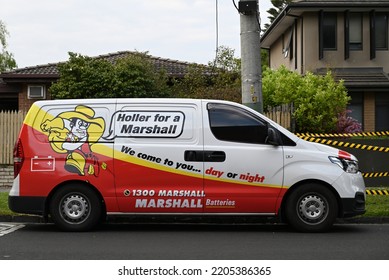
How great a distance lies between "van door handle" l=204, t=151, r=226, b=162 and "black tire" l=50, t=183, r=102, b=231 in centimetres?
183

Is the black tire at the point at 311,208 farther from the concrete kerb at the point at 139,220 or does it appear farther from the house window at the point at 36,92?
the house window at the point at 36,92

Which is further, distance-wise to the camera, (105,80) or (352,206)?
(105,80)

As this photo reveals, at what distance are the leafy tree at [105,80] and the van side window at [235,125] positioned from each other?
12992mm

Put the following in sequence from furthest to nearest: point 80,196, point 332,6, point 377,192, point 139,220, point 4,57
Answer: point 4,57 → point 332,6 → point 377,192 → point 139,220 → point 80,196

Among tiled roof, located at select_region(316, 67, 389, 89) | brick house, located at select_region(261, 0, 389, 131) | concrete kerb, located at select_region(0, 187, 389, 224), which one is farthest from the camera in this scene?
brick house, located at select_region(261, 0, 389, 131)

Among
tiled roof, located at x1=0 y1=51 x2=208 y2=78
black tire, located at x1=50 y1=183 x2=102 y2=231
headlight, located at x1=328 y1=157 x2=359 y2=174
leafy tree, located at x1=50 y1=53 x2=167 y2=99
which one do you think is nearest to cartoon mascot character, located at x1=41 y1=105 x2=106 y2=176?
black tire, located at x1=50 y1=183 x2=102 y2=231

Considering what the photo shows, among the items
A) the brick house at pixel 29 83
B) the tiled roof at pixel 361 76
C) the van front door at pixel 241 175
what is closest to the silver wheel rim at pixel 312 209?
the van front door at pixel 241 175

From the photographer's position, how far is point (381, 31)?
2612 cm

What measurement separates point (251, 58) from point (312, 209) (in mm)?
4240

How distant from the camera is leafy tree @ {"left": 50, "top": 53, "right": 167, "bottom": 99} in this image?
23.7 metres

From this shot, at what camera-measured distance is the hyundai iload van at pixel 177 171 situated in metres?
10.5

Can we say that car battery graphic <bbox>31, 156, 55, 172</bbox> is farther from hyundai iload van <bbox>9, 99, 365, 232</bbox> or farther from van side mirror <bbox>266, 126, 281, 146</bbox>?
van side mirror <bbox>266, 126, 281, 146</bbox>

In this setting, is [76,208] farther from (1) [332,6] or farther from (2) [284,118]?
(1) [332,6]

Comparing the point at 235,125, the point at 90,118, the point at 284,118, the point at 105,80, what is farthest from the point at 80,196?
the point at 105,80
